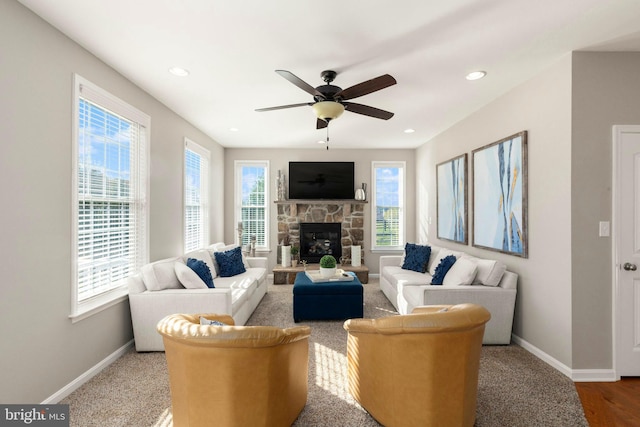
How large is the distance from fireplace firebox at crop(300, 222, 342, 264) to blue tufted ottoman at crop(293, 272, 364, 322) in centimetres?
262

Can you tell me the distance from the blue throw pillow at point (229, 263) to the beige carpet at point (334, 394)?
5.18ft

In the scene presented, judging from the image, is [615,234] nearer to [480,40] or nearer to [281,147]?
[480,40]

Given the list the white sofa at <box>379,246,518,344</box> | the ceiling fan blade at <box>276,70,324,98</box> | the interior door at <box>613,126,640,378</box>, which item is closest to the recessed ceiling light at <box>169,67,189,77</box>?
the ceiling fan blade at <box>276,70,324,98</box>

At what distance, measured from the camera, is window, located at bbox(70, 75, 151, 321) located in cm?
258

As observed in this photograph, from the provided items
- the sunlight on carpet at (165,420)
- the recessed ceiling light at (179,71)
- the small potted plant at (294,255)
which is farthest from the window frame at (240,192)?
the sunlight on carpet at (165,420)

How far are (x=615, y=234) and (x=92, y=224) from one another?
4515 millimetres

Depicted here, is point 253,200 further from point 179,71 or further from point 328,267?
point 179,71

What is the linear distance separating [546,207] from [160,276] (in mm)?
3866

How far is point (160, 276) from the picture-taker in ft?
10.6

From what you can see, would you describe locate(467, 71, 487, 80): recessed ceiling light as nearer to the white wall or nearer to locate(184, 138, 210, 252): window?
the white wall

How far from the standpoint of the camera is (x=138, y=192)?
3428mm

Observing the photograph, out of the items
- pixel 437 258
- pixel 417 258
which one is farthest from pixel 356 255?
pixel 437 258

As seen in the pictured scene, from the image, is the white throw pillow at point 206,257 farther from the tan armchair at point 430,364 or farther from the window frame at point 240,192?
the tan armchair at point 430,364

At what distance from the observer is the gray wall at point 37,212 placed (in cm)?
195
